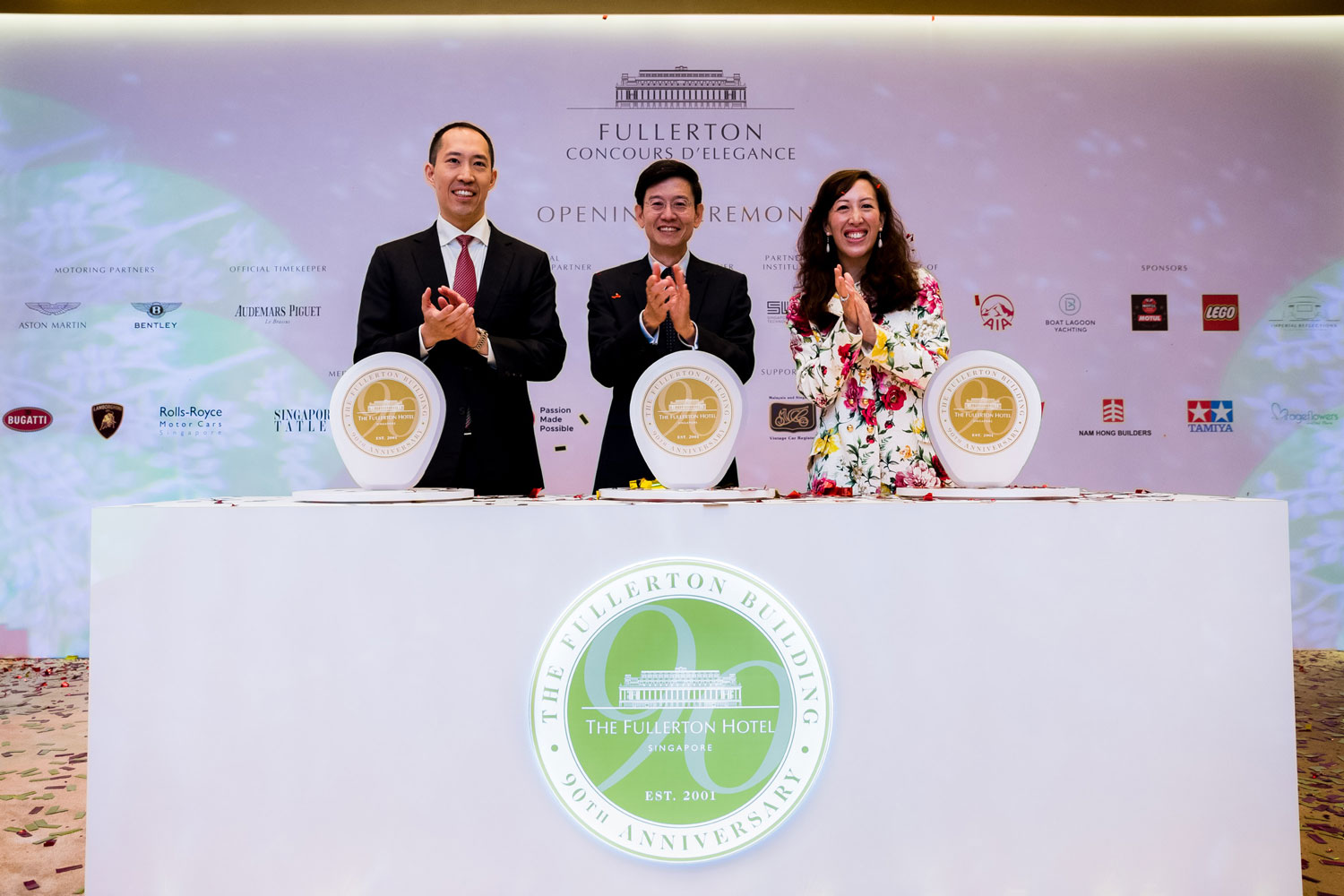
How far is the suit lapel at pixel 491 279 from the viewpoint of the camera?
8.67 feet

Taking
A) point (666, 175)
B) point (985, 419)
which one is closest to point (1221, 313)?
point (666, 175)

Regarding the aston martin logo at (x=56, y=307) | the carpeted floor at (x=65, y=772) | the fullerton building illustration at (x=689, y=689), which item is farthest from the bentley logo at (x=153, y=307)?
the fullerton building illustration at (x=689, y=689)

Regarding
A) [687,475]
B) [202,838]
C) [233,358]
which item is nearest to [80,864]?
[202,838]

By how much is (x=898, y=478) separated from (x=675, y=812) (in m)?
1.13

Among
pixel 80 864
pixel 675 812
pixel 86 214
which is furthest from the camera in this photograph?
pixel 86 214

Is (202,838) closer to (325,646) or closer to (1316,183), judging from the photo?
(325,646)

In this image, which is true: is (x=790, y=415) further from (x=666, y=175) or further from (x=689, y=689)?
(x=689, y=689)

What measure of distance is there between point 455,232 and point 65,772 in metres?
2.12

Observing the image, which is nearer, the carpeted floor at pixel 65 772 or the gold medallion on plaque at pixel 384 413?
the gold medallion on plaque at pixel 384 413

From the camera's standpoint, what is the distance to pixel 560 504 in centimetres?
144

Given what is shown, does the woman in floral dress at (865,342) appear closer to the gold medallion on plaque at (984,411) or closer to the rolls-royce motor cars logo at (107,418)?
the gold medallion on plaque at (984,411)

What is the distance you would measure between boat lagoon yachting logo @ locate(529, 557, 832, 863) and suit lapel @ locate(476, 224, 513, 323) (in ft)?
4.86

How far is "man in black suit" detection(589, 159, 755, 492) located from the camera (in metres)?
2.55

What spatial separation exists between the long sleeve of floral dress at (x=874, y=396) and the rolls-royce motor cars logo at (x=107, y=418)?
364cm
